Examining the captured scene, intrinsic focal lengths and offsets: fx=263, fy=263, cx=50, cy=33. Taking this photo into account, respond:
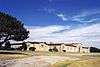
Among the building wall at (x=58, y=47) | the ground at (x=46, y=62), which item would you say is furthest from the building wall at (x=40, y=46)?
the ground at (x=46, y=62)

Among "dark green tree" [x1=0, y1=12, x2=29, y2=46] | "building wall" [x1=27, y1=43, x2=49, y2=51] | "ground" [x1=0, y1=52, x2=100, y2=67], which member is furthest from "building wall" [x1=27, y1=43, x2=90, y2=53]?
"ground" [x1=0, y1=52, x2=100, y2=67]

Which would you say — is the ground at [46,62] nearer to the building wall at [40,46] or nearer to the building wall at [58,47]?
the building wall at [40,46]

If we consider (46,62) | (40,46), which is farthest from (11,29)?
(46,62)

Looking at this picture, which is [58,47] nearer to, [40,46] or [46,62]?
[40,46]

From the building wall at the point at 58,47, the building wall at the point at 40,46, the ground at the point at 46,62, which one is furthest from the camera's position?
the building wall at the point at 58,47

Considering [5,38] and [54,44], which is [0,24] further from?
[54,44]

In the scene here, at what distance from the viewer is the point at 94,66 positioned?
4528cm

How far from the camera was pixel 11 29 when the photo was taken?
97.1 metres

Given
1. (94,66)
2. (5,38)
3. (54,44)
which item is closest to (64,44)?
(54,44)

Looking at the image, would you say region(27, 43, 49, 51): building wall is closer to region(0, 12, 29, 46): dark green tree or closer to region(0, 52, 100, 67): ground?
region(0, 12, 29, 46): dark green tree

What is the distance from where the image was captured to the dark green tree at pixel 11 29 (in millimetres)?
94625

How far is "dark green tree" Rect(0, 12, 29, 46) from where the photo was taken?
310 ft

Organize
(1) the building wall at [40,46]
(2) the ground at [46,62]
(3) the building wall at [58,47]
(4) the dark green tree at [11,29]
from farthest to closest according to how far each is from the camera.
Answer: (3) the building wall at [58,47] < (1) the building wall at [40,46] < (4) the dark green tree at [11,29] < (2) the ground at [46,62]

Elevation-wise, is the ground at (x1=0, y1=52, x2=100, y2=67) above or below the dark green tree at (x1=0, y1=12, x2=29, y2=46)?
below
